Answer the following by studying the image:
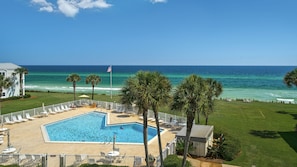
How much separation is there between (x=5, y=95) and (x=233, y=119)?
3364 centimetres

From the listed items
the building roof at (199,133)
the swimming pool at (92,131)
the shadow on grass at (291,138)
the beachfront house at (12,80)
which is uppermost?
the beachfront house at (12,80)

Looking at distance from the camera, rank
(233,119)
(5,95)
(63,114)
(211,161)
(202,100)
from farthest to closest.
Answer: (5,95) → (63,114) → (233,119) → (211,161) → (202,100)

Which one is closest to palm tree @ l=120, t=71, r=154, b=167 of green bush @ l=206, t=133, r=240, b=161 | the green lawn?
green bush @ l=206, t=133, r=240, b=161

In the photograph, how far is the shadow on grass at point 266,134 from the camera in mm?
20453

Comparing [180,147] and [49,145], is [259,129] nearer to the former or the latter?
[180,147]

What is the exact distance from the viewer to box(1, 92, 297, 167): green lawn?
51.6 feet

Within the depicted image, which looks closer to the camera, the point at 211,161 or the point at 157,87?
the point at 157,87

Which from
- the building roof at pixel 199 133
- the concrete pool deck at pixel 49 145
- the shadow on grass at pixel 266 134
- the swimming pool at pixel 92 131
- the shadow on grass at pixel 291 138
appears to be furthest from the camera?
the swimming pool at pixel 92 131

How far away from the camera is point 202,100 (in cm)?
1034

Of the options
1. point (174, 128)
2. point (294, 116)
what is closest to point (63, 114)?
point (174, 128)

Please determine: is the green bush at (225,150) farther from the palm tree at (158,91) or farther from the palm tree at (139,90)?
the palm tree at (139,90)

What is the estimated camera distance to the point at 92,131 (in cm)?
2370

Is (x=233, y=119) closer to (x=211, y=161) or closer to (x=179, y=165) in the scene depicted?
(x=211, y=161)

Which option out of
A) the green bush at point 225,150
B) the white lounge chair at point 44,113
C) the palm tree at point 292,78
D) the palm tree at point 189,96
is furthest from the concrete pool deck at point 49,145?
the palm tree at point 292,78
